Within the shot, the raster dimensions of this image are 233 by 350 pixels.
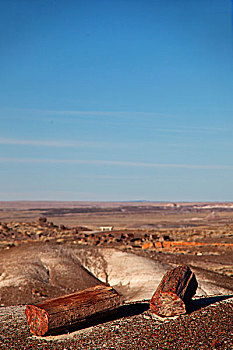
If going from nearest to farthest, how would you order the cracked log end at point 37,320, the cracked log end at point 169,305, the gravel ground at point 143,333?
1. the gravel ground at point 143,333
2. the cracked log end at point 37,320
3. the cracked log end at point 169,305

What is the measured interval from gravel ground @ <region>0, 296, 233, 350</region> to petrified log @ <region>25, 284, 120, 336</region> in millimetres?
254

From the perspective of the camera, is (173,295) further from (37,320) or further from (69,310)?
(37,320)

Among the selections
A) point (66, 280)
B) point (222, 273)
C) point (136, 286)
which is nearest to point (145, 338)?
point (136, 286)

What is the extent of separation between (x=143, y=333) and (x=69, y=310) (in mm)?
1643

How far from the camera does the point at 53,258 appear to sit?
2133 cm

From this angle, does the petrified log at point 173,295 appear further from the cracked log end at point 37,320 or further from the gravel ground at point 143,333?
the cracked log end at point 37,320

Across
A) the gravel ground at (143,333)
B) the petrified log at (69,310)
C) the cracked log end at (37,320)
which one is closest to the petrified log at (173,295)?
the gravel ground at (143,333)

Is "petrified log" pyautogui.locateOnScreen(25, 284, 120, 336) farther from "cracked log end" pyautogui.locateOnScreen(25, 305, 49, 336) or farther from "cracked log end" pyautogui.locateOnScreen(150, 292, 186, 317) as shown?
"cracked log end" pyautogui.locateOnScreen(150, 292, 186, 317)

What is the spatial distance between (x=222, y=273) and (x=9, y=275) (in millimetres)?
9800

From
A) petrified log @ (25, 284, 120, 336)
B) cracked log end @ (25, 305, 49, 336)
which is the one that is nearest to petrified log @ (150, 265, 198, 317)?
petrified log @ (25, 284, 120, 336)

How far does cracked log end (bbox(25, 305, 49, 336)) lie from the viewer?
31.2 ft

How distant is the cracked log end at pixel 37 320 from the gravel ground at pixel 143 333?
0.18 meters

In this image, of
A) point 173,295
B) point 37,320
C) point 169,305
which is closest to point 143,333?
point 169,305

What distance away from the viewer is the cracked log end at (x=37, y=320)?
375 inches
